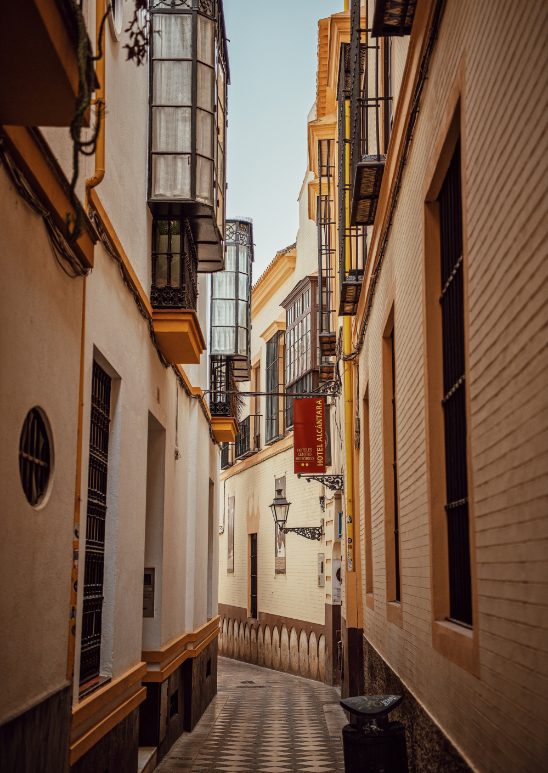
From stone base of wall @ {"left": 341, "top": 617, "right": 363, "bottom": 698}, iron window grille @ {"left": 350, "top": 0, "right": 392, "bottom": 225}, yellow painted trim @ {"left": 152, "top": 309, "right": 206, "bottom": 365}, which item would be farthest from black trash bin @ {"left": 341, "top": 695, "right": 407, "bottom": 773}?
stone base of wall @ {"left": 341, "top": 617, "right": 363, "bottom": 698}

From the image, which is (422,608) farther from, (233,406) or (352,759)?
(233,406)

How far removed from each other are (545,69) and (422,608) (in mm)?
4448

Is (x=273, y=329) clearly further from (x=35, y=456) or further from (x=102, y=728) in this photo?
(x=35, y=456)

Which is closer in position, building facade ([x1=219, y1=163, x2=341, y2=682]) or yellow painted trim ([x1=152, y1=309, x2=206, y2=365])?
yellow painted trim ([x1=152, y1=309, x2=206, y2=365])

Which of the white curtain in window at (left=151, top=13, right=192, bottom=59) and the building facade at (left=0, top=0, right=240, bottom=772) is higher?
the white curtain in window at (left=151, top=13, right=192, bottom=59)

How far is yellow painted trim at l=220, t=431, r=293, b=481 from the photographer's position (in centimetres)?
2409

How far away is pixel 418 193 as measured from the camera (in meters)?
7.08

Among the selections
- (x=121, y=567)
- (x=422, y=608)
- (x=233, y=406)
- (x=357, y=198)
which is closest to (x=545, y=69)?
(x=422, y=608)

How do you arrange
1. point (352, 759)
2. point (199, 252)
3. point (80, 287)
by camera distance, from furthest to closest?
point (199, 252), point (352, 759), point (80, 287)

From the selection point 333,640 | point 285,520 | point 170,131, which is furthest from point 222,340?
point 170,131

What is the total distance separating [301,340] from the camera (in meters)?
23.4

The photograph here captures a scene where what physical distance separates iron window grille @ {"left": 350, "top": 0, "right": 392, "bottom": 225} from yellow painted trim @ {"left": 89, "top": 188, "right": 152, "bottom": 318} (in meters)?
2.24

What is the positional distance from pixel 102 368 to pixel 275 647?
57.8 feet

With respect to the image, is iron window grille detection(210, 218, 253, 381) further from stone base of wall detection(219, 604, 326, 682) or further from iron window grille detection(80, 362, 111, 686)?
iron window grille detection(80, 362, 111, 686)
